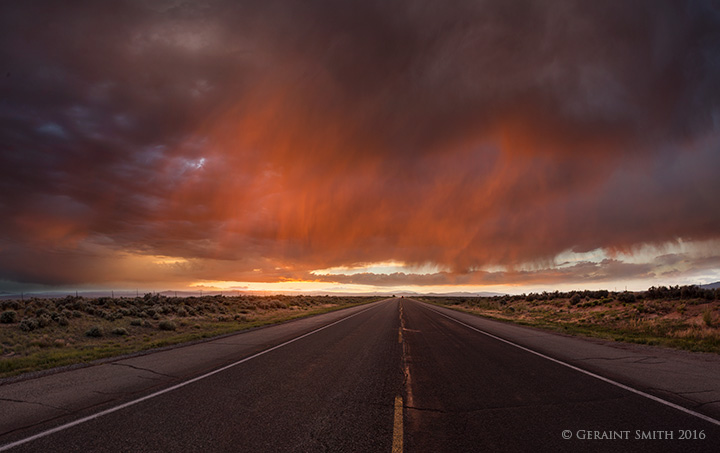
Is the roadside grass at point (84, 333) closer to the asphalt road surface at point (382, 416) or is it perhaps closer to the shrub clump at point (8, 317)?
the shrub clump at point (8, 317)

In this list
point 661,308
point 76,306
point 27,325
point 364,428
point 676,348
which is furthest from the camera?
point 76,306

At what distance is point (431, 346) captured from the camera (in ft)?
43.5

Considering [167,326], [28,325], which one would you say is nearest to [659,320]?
[167,326]

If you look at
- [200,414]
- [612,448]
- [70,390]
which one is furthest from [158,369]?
[612,448]

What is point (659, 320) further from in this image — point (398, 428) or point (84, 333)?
point (84, 333)

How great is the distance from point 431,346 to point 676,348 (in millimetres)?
9337

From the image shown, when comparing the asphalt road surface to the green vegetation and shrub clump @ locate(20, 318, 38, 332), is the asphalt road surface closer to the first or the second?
the green vegetation

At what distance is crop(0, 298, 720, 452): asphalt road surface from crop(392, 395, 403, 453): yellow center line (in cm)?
1

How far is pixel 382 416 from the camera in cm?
536

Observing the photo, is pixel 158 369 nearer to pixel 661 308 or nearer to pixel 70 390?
pixel 70 390

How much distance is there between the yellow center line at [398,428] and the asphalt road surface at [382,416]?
0.05 ft

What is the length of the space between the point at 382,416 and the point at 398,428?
1.89 feet

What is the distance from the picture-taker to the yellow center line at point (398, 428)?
4.18 meters

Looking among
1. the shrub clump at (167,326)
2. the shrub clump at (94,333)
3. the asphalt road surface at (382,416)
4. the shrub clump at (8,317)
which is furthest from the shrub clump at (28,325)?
the asphalt road surface at (382,416)
